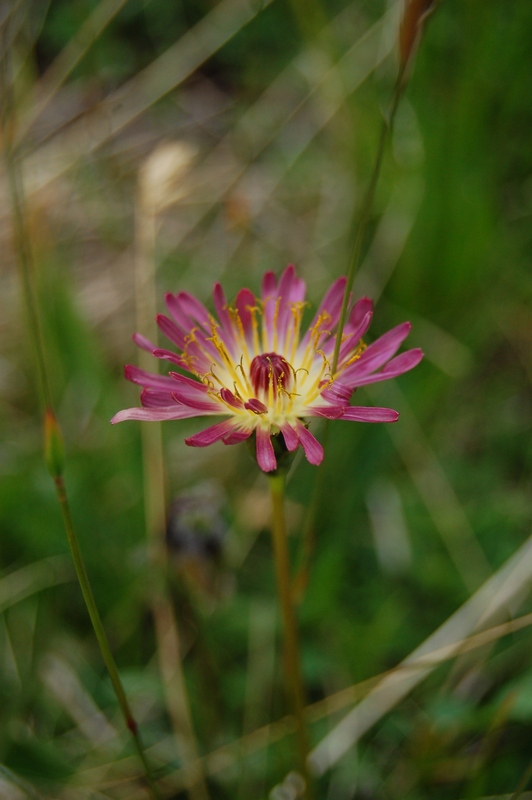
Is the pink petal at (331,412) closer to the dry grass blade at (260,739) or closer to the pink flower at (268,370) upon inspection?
the pink flower at (268,370)

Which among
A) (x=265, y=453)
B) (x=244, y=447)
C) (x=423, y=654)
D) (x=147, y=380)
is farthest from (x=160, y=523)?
(x=265, y=453)

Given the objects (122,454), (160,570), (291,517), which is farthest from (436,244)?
(160,570)

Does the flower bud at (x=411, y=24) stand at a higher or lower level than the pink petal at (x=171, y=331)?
higher

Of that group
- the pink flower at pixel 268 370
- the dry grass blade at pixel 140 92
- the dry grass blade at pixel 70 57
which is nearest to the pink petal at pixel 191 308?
the pink flower at pixel 268 370

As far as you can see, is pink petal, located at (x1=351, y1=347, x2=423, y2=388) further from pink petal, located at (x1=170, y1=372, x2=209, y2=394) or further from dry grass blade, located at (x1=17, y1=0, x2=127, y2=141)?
dry grass blade, located at (x1=17, y1=0, x2=127, y2=141)

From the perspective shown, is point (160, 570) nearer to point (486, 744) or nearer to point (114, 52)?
point (486, 744)

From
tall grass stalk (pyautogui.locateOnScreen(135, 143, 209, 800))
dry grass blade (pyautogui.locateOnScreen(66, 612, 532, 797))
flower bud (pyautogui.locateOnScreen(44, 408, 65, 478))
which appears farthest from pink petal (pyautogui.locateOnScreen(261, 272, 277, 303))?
dry grass blade (pyautogui.locateOnScreen(66, 612, 532, 797))
